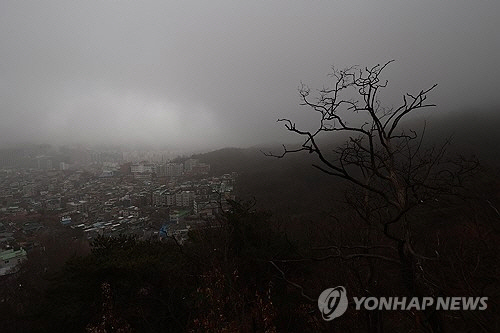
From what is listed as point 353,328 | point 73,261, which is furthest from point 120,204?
point 353,328

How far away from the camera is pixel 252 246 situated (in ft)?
27.8

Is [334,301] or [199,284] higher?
[334,301]

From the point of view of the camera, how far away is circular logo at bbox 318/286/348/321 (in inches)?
126

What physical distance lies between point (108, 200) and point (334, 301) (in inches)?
1377

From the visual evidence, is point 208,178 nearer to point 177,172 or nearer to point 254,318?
point 177,172

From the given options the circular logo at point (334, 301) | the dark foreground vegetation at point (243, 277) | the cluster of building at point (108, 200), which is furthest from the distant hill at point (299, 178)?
the circular logo at point (334, 301)

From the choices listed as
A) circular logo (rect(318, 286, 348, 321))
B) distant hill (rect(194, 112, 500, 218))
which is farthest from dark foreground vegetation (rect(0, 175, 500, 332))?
distant hill (rect(194, 112, 500, 218))

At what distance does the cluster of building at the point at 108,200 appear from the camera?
20656mm

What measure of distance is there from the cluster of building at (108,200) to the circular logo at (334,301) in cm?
869

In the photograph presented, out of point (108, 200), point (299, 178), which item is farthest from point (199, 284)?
point (108, 200)

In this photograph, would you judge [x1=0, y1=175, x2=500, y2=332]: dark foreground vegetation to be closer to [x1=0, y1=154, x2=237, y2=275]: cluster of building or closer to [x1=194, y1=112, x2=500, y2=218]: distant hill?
[x1=0, y1=154, x2=237, y2=275]: cluster of building

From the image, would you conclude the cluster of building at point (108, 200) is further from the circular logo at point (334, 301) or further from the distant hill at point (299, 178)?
the circular logo at point (334, 301)

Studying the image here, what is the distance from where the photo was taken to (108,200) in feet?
110

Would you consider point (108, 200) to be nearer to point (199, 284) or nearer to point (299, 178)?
point (299, 178)
